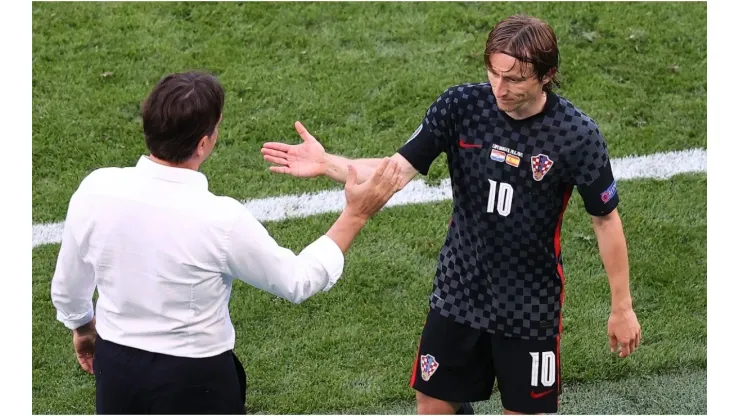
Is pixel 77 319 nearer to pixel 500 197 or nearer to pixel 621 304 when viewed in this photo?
pixel 500 197

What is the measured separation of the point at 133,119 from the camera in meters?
7.24

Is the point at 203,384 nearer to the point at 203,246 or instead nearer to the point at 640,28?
the point at 203,246

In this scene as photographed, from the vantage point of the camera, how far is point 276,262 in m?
3.31

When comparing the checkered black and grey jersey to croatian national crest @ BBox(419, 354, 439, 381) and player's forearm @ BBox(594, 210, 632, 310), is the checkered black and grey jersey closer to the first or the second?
player's forearm @ BBox(594, 210, 632, 310)

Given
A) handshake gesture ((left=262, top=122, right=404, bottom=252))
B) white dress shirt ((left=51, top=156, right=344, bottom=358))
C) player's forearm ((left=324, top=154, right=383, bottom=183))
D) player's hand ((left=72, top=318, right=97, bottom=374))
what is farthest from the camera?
player's forearm ((left=324, top=154, right=383, bottom=183))

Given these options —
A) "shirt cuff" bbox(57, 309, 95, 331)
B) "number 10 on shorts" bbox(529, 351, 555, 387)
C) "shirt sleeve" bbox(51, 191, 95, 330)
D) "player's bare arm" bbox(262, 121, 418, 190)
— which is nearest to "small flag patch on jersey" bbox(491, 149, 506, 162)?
"player's bare arm" bbox(262, 121, 418, 190)

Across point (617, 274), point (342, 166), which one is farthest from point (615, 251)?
point (342, 166)

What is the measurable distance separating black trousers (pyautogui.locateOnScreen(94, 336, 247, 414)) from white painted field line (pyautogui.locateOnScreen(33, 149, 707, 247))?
299cm

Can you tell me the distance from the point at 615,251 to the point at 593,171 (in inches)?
13.5

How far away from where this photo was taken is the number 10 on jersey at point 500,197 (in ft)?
12.5

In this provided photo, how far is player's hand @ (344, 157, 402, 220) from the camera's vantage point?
3.64 metres

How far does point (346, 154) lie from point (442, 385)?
119 inches

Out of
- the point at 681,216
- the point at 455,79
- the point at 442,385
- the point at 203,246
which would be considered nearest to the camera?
the point at 203,246

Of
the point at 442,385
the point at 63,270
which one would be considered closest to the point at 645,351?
the point at 442,385
